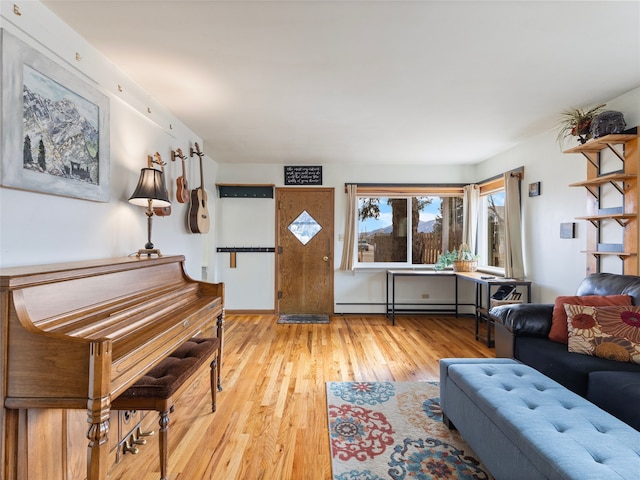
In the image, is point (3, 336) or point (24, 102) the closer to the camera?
point (3, 336)

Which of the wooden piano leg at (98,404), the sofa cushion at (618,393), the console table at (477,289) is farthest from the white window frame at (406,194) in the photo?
the wooden piano leg at (98,404)

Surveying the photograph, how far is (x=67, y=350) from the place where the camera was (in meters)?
1.09

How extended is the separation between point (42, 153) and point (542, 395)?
2.76 meters

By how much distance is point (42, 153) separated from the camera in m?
1.56

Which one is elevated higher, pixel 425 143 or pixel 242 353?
pixel 425 143

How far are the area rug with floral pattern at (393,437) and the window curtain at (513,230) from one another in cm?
194

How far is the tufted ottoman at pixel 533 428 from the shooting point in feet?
3.43

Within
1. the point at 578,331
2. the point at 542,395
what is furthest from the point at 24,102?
the point at 578,331

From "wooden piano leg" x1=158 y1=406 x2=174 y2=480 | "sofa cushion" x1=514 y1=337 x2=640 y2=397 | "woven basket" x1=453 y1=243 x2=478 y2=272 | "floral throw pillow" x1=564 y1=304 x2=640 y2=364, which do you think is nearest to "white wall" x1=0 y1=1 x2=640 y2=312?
"woven basket" x1=453 y1=243 x2=478 y2=272

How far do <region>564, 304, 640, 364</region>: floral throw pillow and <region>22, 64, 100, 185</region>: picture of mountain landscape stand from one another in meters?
3.23

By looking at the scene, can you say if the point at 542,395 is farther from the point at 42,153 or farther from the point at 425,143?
the point at 425,143

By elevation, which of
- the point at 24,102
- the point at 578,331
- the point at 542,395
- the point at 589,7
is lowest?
the point at 542,395

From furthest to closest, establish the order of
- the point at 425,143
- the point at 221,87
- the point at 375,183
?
1. the point at 375,183
2. the point at 425,143
3. the point at 221,87

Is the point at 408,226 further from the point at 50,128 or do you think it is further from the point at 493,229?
the point at 50,128
